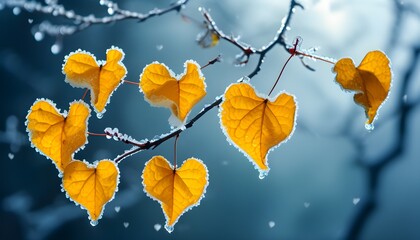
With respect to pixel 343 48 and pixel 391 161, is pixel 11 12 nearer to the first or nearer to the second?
pixel 343 48

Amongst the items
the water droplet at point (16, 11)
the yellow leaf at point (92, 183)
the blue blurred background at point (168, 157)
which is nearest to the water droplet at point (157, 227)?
the blue blurred background at point (168, 157)

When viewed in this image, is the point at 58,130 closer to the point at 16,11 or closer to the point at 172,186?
the point at 172,186

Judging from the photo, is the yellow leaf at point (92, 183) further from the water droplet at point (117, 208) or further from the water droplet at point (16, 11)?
the water droplet at point (117, 208)

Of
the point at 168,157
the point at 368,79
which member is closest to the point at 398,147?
the point at 368,79

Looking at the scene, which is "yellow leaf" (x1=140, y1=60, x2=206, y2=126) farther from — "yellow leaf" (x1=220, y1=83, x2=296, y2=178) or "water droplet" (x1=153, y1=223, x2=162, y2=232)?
"water droplet" (x1=153, y1=223, x2=162, y2=232)

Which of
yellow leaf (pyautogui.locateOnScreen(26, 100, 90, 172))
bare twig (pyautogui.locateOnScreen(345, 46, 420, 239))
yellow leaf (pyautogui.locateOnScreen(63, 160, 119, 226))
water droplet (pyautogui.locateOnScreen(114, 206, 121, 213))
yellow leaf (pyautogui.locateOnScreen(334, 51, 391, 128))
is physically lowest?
water droplet (pyautogui.locateOnScreen(114, 206, 121, 213))

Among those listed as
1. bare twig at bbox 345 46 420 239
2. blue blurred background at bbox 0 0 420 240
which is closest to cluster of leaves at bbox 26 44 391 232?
bare twig at bbox 345 46 420 239
